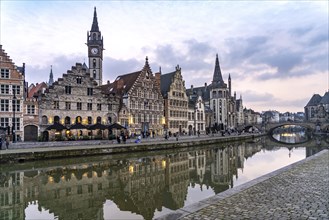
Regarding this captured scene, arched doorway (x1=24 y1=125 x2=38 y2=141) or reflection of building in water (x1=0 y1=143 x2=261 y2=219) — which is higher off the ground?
arched doorway (x1=24 y1=125 x2=38 y2=141)

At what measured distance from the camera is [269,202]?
8859mm

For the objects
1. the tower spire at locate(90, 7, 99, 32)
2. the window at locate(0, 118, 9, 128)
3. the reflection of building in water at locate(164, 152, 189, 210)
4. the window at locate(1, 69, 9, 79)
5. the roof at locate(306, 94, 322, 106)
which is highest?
the tower spire at locate(90, 7, 99, 32)

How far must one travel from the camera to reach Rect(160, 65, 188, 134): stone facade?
188 feet

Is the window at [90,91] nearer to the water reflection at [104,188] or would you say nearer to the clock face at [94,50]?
the water reflection at [104,188]

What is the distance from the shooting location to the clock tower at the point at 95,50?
65.7 m

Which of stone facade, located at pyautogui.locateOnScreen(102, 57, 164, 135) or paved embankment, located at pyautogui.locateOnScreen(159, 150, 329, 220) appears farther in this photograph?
stone facade, located at pyautogui.locateOnScreen(102, 57, 164, 135)

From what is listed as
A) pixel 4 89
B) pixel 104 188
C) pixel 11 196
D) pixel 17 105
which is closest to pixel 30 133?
pixel 17 105

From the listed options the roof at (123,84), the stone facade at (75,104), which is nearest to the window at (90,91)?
the stone facade at (75,104)

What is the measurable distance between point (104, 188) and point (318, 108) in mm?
127216

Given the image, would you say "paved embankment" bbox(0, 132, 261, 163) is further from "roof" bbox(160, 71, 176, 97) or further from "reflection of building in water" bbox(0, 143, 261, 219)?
"roof" bbox(160, 71, 176, 97)

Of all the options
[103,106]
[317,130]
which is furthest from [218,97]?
[103,106]

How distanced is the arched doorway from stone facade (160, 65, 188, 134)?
2665 cm

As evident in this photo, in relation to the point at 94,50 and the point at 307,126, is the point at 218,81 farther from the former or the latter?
the point at 94,50

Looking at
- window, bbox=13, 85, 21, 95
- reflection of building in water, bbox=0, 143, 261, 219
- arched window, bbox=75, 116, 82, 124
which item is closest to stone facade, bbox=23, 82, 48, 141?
window, bbox=13, 85, 21, 95
